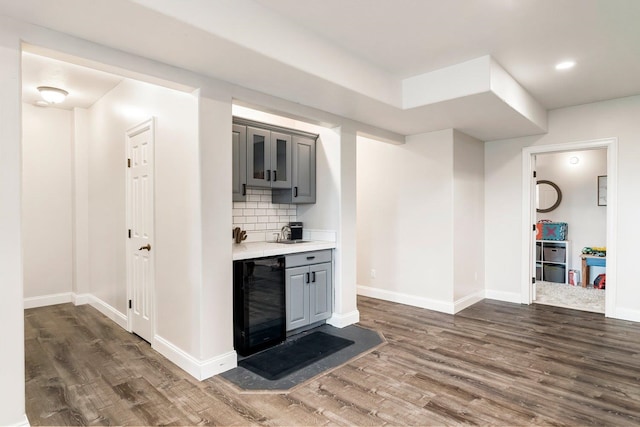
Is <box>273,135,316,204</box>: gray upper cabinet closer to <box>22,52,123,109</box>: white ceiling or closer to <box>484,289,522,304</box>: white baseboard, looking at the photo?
<box>22,52,123,109</box>: white ceiling

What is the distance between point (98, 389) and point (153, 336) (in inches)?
30.5

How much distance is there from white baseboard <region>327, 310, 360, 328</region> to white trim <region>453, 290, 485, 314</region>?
1.39 meters

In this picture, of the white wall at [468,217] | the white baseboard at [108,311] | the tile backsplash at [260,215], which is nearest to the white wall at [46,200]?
the white baseboard at [108,311]

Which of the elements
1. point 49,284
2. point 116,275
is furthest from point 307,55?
point 49,284

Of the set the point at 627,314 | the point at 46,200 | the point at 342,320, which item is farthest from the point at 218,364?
the point at 627,314

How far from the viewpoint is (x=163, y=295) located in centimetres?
330

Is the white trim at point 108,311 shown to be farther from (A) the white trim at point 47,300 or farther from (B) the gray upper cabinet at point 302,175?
(B) the gray upper cabinet at point 302,175

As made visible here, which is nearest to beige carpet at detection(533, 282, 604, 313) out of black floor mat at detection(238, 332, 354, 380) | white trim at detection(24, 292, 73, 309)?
black floor mat at detection(238, 332, 354, 380)

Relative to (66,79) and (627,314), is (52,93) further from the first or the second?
(627,314)

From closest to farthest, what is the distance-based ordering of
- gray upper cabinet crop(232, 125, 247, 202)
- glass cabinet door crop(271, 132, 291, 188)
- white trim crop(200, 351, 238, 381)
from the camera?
white trim crop(200, 351, 238, 381) < gray upper cabinet crop(232, 125, 247, 202) < glass cabinet door crop(271, 132, 291, 188)

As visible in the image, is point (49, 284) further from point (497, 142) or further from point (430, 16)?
point (497, 142)

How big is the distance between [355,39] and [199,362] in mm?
2816

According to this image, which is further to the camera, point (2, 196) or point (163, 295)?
point (163, 295)

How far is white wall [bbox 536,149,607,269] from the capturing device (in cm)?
637
